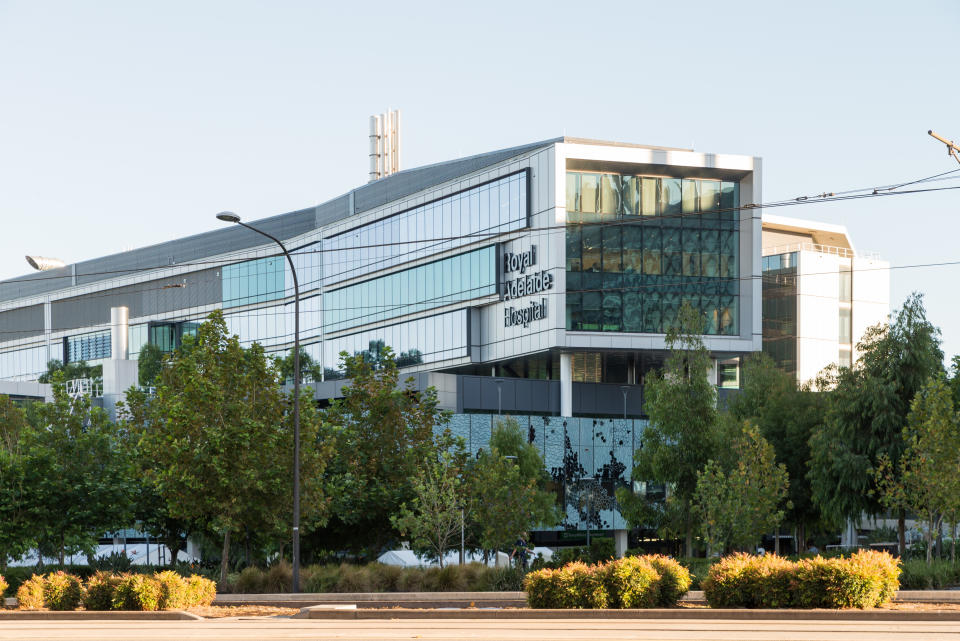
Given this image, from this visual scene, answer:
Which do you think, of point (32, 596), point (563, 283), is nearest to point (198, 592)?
point (32, 596)

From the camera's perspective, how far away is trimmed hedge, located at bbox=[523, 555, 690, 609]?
975 inches

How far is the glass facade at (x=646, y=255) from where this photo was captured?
241 ft

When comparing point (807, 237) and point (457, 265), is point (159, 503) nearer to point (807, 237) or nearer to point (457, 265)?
point (457, 265)

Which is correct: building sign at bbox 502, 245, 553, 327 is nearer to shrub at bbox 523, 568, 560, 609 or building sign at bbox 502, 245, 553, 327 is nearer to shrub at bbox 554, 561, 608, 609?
shrub at bbox 523, 568, 560, 609

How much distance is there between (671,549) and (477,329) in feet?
59.5

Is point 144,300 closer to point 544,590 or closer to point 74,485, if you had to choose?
point 74,485

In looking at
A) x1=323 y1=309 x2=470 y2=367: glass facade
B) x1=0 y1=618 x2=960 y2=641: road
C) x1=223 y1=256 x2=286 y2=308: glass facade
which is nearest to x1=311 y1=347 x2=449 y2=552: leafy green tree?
x1=0 y1=618 x2=960 y2=641: road

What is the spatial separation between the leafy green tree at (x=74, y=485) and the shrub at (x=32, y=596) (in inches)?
497

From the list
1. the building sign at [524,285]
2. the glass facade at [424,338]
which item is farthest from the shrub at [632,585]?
the glass facade at [424,338]

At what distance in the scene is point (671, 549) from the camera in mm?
79500

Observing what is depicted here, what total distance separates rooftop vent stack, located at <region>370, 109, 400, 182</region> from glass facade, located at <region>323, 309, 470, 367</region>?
25.1 m

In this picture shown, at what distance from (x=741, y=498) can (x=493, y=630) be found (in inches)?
942

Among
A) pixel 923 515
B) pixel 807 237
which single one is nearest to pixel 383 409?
pixel 923 515

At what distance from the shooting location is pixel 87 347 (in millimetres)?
114750
